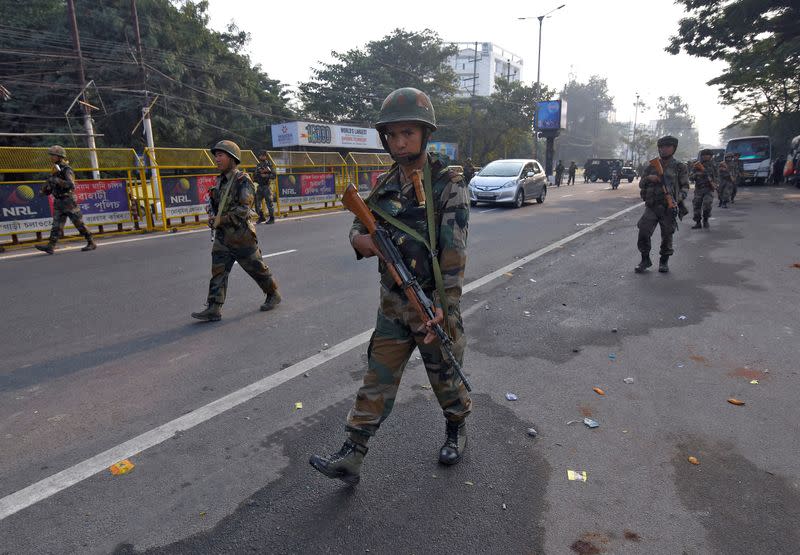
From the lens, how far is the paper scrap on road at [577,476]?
8.68ft

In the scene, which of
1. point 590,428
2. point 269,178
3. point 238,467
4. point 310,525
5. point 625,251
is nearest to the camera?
point 310,525

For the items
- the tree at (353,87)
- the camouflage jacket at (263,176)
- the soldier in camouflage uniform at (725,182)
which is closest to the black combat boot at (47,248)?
the camouflage jacket at (263,176)

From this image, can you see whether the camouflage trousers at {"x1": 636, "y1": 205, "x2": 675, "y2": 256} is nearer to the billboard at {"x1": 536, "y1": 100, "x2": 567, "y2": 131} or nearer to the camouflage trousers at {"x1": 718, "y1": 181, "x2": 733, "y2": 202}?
the camouflage trousers at {"x1": 718, "y1": 181, "x2": 733, "y2": 202}

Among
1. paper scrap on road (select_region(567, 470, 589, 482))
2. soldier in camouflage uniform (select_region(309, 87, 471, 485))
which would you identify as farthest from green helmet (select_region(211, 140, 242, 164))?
paper scrap on road (select_region(567, 470, 589, 482))

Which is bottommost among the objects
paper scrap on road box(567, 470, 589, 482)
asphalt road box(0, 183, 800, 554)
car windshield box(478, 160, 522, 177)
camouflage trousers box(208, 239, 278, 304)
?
paper scrap on road box(567, 470, 589, 482)

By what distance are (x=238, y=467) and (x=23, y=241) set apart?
413 inches

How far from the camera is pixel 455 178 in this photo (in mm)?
2461

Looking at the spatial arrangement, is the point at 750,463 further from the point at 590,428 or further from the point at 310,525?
the point at 310,525

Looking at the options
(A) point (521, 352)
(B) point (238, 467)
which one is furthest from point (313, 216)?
(B) point (238, 467)

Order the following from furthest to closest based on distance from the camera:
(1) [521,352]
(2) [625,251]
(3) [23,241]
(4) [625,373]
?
(3) [23,241] → (2) [625,251] → (1) [521,352] → (4) [625,373]

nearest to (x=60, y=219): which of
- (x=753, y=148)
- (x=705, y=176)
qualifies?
(x=705, y=176)

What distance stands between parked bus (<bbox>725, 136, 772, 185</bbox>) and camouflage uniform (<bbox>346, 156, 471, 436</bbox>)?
29.0 m

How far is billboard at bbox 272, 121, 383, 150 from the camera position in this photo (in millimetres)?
→ 33250

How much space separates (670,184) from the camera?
7047 millimetres
